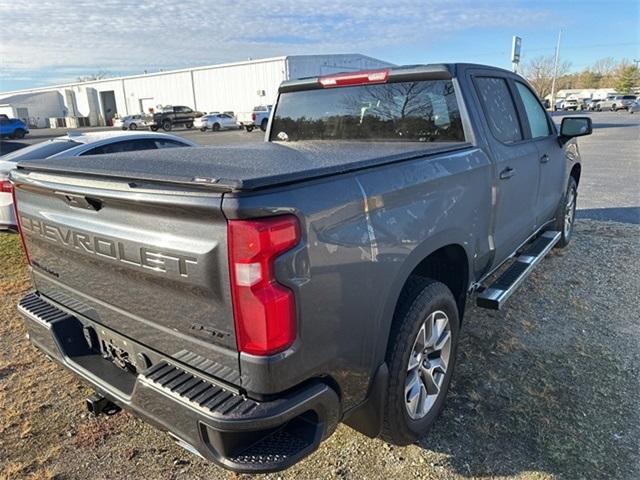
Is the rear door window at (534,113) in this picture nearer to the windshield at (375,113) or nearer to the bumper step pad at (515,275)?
the bumper step pad at (515,275)

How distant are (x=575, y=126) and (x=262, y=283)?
4.05 metres

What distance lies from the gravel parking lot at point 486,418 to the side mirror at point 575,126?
153cm

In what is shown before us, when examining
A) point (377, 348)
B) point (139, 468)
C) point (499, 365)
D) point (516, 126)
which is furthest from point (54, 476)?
point (516, 126)

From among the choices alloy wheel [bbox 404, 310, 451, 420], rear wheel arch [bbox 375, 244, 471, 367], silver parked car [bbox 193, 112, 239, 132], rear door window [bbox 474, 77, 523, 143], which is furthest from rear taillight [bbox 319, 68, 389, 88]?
silver parked car [bbox 193, 112, 239, 132]

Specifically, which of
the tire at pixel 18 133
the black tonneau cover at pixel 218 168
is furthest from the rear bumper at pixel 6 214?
the tire at pixel 18 133

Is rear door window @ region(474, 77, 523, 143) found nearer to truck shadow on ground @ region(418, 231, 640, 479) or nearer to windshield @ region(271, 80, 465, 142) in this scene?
windshield @ region(271, 80, 465, 142)

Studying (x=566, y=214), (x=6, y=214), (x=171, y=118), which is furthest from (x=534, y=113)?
(x=171, y=118)

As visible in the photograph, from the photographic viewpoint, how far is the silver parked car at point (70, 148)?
236 inches

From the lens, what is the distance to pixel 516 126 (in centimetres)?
380

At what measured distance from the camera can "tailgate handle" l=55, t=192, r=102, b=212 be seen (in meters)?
2.06

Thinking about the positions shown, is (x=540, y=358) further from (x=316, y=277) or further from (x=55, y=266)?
(x=55, y=266)

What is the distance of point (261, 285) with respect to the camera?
5.34 ft

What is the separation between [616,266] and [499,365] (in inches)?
109

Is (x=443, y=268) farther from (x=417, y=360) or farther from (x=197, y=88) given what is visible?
(x=197, y=88)
